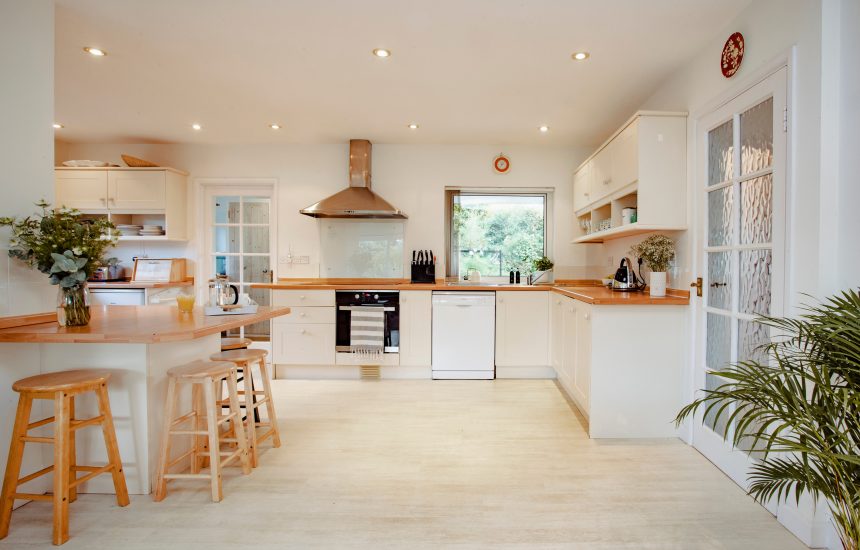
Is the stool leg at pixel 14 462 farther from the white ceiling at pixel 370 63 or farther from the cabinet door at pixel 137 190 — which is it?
the cabinet door at pixel 137 190

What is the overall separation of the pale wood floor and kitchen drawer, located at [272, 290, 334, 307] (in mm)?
1316

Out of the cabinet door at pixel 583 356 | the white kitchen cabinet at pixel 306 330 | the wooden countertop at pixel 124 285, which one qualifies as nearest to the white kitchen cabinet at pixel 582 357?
the cabinet door at pixel 583 356

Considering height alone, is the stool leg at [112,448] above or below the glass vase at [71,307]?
below

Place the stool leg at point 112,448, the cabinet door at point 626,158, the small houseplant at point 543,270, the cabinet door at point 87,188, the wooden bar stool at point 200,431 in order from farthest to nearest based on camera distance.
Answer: the small houseplant at point 543,270
the cabinet door at point 87,188
the cabinet door at point 626,158
the wooden bar stool at point 200,431
the stool leg at point 112,448

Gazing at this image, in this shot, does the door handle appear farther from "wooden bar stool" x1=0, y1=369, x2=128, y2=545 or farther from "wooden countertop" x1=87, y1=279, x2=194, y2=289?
"wooden countertop" x1=87, y1=279, x2=194, y2=289

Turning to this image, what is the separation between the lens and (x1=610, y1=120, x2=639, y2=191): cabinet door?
266cm

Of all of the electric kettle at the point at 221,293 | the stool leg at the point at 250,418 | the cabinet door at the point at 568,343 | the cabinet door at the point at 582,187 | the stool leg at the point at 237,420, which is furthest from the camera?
the cabinet door at the point at 582,187

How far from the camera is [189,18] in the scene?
7.08ft

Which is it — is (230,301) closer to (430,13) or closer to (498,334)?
(430,13)

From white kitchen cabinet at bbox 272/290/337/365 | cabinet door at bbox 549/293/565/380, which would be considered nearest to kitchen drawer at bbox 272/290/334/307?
white kitchen cabinet at bbox 272/290/337/365

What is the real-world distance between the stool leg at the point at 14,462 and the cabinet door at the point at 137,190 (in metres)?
3.02

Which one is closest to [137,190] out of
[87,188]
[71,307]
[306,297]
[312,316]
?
[87,188]

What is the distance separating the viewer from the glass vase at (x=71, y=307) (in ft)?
6.28

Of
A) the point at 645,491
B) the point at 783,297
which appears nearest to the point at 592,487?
the point at 645,491
